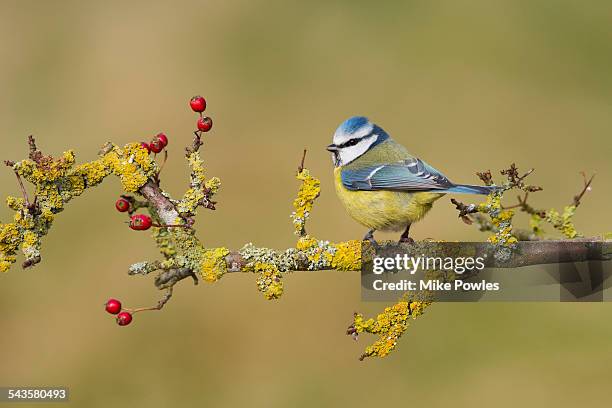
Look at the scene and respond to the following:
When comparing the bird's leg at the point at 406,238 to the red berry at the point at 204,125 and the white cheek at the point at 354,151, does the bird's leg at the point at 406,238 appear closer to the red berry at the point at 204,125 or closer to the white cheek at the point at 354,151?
the white cheek at the point at 354,151

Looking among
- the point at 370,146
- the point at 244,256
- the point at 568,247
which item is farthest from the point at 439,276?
the point at 370,146

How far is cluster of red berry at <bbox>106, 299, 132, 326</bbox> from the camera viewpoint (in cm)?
111

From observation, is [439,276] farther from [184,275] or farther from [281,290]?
[184,275]

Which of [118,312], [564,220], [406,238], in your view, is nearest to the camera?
[564,220]

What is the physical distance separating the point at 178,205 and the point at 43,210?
0.79ft

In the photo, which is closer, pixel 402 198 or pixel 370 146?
pixel 402 198

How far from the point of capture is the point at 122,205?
1140 millimetres

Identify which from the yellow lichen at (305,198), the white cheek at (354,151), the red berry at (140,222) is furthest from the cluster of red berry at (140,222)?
the white cheek at (354,151)

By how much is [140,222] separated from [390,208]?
57 cm

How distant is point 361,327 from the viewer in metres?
1.17

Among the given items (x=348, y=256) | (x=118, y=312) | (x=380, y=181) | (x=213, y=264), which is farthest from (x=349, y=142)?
(x=118, y=312)

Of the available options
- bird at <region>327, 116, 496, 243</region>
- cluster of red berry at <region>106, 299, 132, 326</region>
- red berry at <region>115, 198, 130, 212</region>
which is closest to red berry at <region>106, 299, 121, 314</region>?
cluster of red berry at <region>106, 299, 132, 326</region>

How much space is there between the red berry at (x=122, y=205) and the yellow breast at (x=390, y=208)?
491 mm

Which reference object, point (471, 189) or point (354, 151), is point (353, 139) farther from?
point (471, 189)
